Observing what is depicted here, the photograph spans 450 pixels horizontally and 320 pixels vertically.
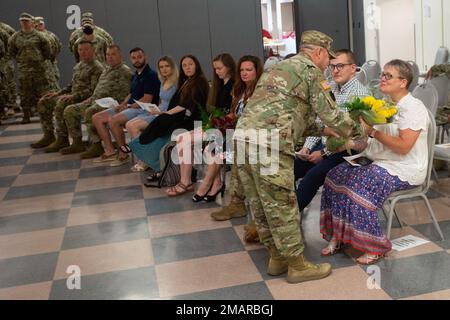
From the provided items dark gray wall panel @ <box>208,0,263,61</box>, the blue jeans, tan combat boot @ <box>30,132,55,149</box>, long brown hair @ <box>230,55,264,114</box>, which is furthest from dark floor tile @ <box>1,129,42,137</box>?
the blue jeans

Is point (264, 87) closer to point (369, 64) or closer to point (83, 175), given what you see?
point (83, 175)

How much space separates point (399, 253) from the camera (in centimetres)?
305

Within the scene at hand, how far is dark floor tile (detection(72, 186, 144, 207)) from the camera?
470 centimetres

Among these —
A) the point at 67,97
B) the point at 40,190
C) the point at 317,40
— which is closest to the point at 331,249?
the point at 317,40

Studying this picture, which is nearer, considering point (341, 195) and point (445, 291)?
point (445, 291)

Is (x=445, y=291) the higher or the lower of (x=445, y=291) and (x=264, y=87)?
the lower

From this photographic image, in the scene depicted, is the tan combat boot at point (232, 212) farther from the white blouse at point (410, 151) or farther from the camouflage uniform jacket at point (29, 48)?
the camouflage uniform jacket at point (29, 48)

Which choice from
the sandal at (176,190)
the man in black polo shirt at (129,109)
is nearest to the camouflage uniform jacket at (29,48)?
the man in black polo shirt at (129,109)

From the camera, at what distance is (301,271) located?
2787mm

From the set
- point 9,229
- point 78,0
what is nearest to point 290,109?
point 9,229

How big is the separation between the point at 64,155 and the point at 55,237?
310 centimetres

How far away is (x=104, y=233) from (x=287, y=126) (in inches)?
71.6

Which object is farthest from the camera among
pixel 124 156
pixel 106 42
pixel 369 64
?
pixel 106 42
